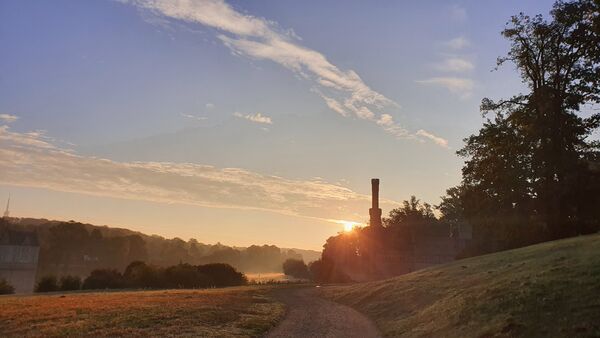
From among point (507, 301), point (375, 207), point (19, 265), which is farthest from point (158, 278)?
point (507, 301)

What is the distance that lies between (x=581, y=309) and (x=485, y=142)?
4026 cm

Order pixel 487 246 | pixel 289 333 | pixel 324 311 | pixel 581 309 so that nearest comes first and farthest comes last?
1. pixel 581 309
2. pixel 289 333
3. pixel 324 311
4. pixel 487 246

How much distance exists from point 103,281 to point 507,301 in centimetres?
5948

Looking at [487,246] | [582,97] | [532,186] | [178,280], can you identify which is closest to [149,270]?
[178,280]

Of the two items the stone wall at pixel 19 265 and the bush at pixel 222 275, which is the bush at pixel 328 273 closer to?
the bush at pixel 222 275

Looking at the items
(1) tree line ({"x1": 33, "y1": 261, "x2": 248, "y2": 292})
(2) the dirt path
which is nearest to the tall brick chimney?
(1) tree line ({"x1": 33, "y1": 261, "x2": 248, "y2": 292})

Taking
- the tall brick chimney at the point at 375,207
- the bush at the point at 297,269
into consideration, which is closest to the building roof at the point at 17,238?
the bush at the point at 297,269

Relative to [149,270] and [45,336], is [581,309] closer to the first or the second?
[45,336]

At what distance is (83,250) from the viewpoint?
477 ft

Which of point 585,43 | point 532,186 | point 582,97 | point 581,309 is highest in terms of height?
point 585,43

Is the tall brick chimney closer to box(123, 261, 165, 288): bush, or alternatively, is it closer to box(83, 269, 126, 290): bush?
box(123, 261, 165, 288): bush

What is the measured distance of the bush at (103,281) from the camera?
6372cm

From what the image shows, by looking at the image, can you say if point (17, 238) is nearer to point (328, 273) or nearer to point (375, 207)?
point (328, 273)

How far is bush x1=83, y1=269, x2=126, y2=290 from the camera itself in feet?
209
